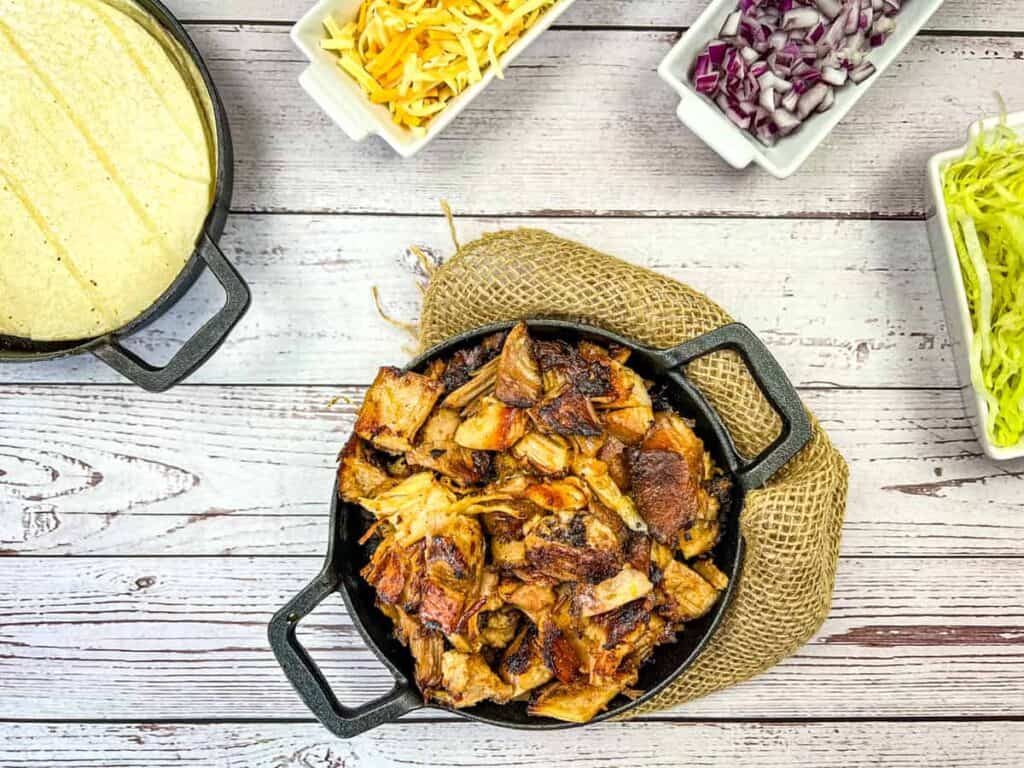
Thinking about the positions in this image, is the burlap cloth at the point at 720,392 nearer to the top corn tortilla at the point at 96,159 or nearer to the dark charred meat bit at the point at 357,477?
the dark charred meat bit at the point at 357,477

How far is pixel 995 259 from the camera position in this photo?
5.76ft

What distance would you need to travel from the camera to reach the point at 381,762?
1.89 metres

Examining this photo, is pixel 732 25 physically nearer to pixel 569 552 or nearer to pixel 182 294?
pixel 569 552

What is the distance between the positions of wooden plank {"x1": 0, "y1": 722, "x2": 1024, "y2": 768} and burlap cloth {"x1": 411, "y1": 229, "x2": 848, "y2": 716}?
269 millimetres

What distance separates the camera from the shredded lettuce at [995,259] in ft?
5.54

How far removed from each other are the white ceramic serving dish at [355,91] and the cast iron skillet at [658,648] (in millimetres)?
401

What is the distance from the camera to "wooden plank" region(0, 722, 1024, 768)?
189 cm

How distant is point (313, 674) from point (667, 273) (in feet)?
3.25

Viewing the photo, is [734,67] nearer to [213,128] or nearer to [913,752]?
[213,128]

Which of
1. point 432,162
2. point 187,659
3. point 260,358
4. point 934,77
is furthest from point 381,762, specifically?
point 934,77

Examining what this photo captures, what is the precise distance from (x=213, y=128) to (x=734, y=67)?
94 centimetres

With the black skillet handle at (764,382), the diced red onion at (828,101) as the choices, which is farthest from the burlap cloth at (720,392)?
the diced red onion at (828,101)

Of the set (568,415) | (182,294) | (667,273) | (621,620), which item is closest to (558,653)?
(621,620)

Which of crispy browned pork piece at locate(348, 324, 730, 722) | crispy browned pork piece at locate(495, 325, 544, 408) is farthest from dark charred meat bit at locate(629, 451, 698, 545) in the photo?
crispy browned pork piece at locate(495, 325, 544, 408)
